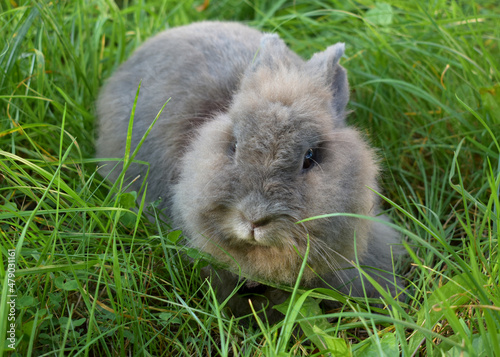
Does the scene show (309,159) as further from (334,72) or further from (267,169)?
(334,72)

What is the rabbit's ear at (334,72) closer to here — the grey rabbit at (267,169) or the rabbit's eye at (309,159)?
the grey rabbit at (267,169)

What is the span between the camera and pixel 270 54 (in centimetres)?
309

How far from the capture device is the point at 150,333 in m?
2.65

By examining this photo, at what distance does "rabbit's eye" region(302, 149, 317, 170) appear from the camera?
2688mm

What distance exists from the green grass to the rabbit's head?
0.24 metres

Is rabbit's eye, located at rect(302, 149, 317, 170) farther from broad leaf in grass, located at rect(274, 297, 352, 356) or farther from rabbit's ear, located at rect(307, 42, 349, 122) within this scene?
broad leaf in grass, located at rect(274, 297, 352, 356)

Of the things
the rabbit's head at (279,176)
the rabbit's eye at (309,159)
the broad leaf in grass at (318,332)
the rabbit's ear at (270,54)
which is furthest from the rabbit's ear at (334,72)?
the broad leaf in grass at (318,332)

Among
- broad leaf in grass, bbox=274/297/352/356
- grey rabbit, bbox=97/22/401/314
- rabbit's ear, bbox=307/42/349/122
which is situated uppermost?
rabbit's ear, bbox=307/42/349/122

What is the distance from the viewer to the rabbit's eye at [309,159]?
8.82 feet

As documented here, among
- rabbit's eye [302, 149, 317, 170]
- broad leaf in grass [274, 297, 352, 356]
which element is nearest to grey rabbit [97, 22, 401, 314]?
rabbit's eye [302, 149, 317, 170]

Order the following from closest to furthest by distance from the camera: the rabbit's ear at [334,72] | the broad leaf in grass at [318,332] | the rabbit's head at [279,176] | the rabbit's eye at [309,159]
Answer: the broad leaf in grass at [318,332] < the rabbit's head at [279,176] < the rabbit's eye at [309,159] < the rabbit's ear at [334,72]

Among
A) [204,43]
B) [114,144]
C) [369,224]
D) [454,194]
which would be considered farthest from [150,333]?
[454,194]

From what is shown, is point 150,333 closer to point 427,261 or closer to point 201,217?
point 201,217

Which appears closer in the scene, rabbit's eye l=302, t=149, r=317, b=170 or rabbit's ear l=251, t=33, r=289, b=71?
rabbit's eye l=302, t=149, r=317, b=170
